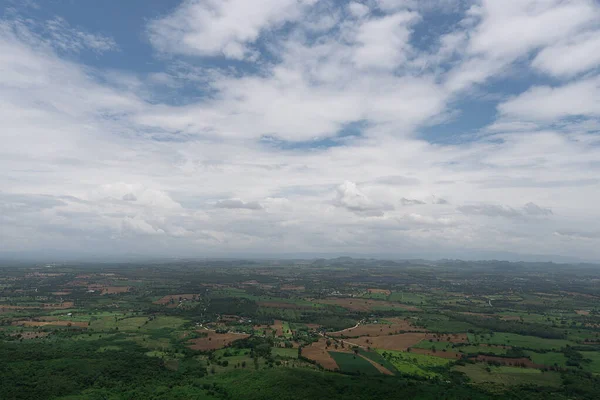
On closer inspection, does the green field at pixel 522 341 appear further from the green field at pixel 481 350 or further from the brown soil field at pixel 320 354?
the brown soil field at pixel 320 354

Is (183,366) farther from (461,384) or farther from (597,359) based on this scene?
(597,359)

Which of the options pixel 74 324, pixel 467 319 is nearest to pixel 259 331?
pixel 74 324

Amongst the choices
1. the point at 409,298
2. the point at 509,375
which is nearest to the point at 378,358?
the point at 509,375

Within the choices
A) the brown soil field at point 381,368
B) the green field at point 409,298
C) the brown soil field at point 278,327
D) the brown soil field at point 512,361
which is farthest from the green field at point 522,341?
the green field at point 409,298

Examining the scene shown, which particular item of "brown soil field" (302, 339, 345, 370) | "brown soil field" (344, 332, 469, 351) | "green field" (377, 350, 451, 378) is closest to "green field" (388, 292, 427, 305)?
"brown soil field" (344, 332, 469, 351)

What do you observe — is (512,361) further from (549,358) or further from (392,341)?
(392,341)
